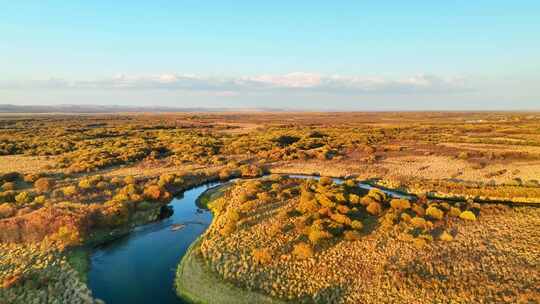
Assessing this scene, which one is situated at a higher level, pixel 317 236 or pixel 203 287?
pixel 317 236

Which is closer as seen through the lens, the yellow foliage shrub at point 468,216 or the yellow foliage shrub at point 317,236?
the yellow foliage shrub at point 317,236

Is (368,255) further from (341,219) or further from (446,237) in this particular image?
(446,237)

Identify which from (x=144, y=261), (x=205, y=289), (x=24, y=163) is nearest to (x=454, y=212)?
(x=205, y=289)

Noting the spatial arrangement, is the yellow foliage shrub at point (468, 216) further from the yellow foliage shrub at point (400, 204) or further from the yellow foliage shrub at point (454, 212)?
the yellow foliage shrub at point (400, 204)

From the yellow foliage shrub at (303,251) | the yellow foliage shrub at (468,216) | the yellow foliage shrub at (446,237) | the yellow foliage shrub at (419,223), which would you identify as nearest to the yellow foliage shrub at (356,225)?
the yellow foliage shrub at (419,223)

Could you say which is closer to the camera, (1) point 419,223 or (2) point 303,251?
(2) point 303,251

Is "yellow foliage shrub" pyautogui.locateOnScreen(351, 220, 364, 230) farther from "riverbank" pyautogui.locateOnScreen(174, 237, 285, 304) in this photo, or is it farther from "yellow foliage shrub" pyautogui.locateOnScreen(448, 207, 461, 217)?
"riverbank" pyautogui.locateOnScreen(174, 237, 285, 304)

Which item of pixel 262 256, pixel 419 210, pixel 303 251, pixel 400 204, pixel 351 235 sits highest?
pixel 400 204

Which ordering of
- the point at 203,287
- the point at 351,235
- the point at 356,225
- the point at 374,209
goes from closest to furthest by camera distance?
1. the point at 203,287
2. the point at 351,235
3. the point at 356,225
4. the point at 374,209
